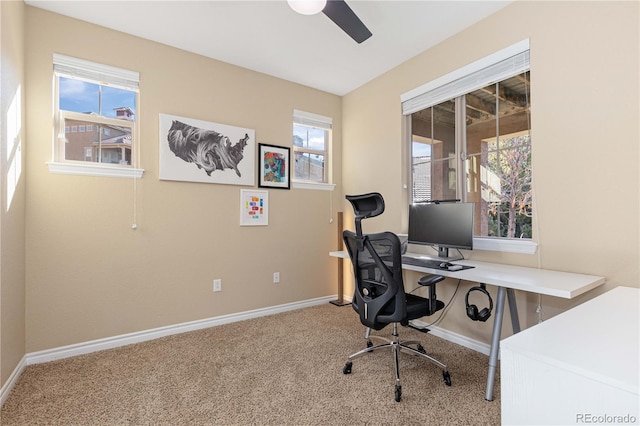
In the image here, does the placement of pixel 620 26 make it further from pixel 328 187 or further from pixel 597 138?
pixel 328 187

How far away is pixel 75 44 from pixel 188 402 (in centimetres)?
290

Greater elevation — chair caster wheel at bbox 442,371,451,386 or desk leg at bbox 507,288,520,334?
desk leg at bbox 507,288,520,334

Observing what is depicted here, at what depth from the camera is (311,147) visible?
3918 mm

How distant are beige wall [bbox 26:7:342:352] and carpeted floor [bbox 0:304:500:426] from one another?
40 cm

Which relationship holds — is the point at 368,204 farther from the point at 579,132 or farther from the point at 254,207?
the point at 254,207

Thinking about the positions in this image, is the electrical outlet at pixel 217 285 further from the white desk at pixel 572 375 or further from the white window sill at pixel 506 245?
the white desk at pixel 572 375

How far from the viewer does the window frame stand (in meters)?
3.71

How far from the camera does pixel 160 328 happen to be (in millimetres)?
2822

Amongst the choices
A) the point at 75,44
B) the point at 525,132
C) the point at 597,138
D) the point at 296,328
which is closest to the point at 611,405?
the point at 597,138

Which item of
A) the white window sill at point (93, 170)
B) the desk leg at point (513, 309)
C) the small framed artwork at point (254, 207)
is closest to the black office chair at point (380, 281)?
the desk leg at point (513, 309)

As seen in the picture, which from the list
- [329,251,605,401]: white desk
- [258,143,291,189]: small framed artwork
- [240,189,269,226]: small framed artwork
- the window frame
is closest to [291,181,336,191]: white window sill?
the window frame

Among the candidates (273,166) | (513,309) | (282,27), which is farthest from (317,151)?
(513,309)

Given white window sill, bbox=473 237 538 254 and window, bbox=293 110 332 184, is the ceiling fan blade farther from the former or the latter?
white window sill, bbox=473 237 538 254

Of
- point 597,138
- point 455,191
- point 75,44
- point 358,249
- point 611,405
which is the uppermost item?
point 75,44
